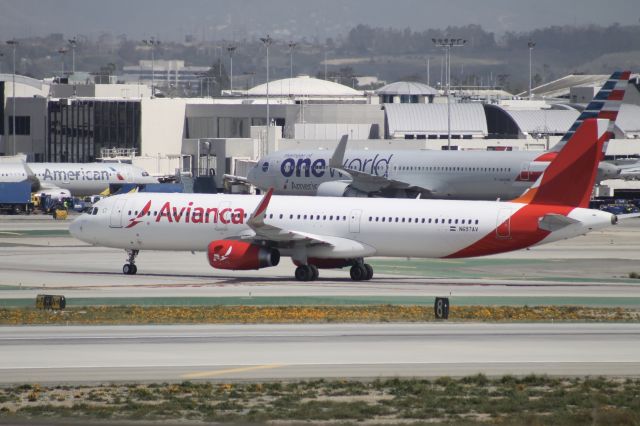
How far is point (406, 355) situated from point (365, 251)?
2125 cm

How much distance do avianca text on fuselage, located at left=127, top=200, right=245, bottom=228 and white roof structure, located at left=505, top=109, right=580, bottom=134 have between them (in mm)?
84219

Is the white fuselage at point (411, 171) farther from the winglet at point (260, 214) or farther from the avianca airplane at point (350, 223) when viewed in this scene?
the winglet at point (260, 214)

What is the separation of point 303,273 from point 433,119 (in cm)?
8348

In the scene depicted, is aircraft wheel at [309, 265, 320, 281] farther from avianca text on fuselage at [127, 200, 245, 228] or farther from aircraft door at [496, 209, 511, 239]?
aircraft door at [496, 209, 511, 239]

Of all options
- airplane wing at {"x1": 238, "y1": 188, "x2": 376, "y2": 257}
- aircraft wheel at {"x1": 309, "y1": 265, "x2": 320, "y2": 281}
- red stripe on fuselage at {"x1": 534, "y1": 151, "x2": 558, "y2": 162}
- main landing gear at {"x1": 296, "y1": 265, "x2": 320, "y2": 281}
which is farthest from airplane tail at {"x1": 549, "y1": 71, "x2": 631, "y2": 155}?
main landing gear at {"x1": 296, "y1": 265, "x2": 320, "y2": 281}

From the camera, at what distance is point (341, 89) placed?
632 feet

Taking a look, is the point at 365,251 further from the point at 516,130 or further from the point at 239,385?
the point at 516,130

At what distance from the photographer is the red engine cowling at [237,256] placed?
5281 cm

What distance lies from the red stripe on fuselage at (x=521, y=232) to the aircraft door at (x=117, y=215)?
15260 mm

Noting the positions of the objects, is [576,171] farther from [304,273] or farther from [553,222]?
[304,273]

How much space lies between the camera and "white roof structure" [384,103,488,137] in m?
135

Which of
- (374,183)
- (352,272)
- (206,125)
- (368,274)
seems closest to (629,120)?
(206,125)

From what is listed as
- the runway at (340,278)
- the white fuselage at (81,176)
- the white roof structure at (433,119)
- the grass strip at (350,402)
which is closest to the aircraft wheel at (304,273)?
the runway at (340,278)

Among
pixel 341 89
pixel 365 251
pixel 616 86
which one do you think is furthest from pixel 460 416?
pixel 341 89
